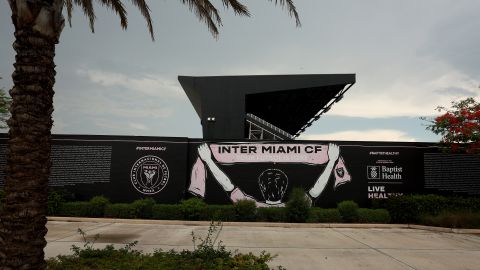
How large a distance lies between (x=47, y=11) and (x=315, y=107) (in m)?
38.9

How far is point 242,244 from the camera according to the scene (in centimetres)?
1063

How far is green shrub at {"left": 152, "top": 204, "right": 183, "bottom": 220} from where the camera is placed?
15977 millimetres

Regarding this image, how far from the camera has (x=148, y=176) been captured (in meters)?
18.1

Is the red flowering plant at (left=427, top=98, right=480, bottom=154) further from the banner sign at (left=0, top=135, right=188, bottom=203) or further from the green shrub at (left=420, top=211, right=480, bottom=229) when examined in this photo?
the banner sign at (left=0, top=135, right=188, bottom=203)

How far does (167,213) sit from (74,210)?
4.10m

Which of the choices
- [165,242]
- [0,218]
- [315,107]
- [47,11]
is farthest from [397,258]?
[315,107]

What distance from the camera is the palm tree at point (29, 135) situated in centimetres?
477

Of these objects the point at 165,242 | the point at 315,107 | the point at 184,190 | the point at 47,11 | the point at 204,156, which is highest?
the point at 315,107

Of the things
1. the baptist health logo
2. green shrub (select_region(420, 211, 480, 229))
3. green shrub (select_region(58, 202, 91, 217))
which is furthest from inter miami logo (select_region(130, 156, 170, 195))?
green shrub (select_region(420, 211, 480, 229))

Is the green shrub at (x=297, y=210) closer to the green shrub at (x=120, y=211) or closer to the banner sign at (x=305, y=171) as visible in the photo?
the banner sign at (x=305, y=171)

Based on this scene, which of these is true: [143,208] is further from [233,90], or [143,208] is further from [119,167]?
[233,90]

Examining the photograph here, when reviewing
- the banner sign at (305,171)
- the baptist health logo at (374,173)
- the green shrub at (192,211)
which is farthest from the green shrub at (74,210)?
the baptist health logo at (374,173)

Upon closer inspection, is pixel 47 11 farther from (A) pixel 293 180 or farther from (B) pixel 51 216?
(A) pixel 293 180

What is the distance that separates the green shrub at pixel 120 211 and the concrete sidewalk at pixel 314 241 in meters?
0.56
